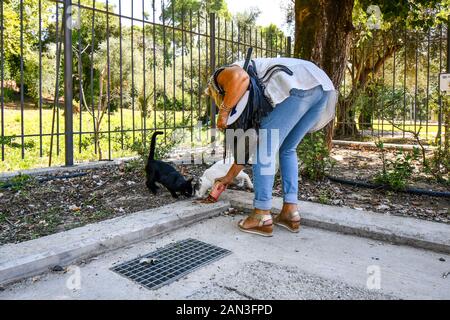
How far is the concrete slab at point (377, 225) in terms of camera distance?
296 centimetres

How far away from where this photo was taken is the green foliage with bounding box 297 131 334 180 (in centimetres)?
479

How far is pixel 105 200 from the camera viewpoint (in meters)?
4.13

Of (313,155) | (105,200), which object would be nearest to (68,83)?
(105,200)

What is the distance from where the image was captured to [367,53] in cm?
1329

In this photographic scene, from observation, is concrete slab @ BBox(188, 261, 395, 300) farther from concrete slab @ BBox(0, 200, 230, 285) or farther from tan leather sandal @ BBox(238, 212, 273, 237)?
concrete slab @ BBox(0, 200, 230, 285)

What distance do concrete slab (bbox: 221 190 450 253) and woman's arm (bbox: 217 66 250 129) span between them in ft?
4.04

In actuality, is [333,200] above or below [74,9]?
below

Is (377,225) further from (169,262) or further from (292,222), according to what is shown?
(169,262)

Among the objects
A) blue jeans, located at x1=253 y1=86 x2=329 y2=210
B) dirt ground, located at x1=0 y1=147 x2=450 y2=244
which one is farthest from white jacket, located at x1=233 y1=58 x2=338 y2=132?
dirt ground, located at x1=0 y1=147 x2=450 y2=244

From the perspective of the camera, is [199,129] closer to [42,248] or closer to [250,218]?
[250,218]

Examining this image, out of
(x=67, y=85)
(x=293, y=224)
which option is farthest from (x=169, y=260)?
(x=67, y=85)

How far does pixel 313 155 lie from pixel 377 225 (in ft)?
5.69

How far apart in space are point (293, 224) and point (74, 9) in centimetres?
467

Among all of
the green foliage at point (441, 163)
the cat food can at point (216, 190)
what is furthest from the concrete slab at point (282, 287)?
the green foliage at point (441, 163)
